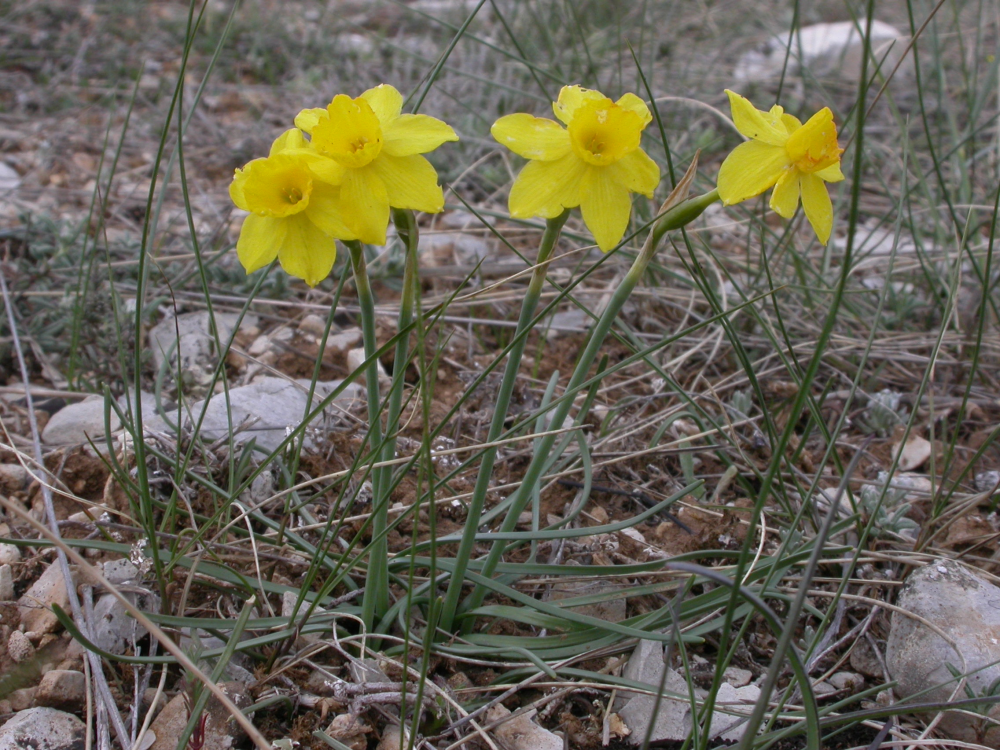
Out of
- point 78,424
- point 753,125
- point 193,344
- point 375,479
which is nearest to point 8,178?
point 193,344

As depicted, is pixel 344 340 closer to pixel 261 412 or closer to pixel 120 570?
pixel 261 412

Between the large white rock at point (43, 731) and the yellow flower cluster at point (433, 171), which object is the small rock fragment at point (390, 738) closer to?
the large white rock at point (43, 731)

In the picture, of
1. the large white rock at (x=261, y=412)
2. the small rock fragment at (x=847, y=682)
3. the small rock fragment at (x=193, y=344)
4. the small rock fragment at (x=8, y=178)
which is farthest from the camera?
the small rock fragment at (x=8, y=178)

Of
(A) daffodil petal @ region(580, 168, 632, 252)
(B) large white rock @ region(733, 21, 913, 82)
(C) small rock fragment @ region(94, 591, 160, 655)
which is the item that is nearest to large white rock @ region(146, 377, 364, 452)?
(C) small rock fragment @ region(94, 591, 160, 655)

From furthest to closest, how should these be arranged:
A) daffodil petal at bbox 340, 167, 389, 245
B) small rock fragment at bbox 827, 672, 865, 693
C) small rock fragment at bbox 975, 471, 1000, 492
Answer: small rock fragment at bbox 975, 471, 1000, 492 → small rock fragment at bbox 827, 672, 865, 693 → daffodil petal at bbox 340, 167, 389, 245

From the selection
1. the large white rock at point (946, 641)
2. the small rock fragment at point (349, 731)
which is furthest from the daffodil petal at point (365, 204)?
the large white rock at point (946, 641)

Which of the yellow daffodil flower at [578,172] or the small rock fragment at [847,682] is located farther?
the small rock fragment at [847,682]

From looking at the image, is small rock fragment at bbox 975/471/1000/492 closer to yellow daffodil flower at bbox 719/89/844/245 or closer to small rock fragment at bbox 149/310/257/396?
yellow daffodil flower at bbox 719/89/844/245

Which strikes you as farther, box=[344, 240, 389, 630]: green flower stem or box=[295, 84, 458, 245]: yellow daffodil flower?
box=[344, 240, 389, 630]: green flower stem
